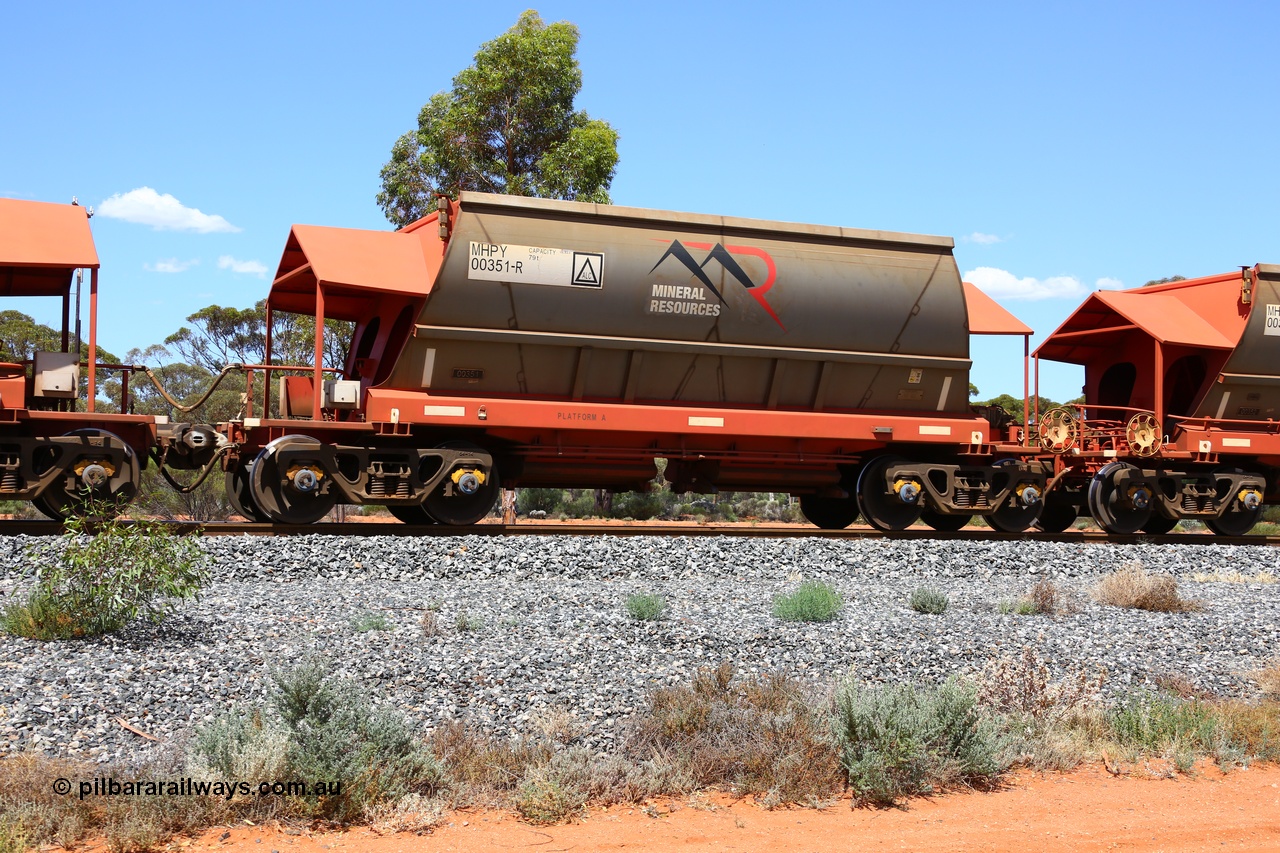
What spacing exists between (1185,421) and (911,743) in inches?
495

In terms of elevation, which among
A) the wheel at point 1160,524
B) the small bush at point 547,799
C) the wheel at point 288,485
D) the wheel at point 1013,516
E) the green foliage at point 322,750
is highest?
the wheel at point 288,485

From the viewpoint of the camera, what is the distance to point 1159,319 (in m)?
16.5

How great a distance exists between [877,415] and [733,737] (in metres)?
9.41

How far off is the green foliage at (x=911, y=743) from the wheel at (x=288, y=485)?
7.59 metres

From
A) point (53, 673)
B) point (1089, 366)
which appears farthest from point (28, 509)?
point (1089, 366)

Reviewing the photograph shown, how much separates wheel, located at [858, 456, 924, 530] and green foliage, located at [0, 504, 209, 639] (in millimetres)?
9128

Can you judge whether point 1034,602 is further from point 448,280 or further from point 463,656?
point 448,280

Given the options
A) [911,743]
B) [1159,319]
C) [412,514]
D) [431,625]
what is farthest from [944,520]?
[911,743]

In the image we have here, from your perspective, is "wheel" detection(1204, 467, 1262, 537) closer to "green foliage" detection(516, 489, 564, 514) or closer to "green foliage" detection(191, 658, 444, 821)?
"green foliage" detection(191, 658, 444, 821)

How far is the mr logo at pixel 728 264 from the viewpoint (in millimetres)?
13641

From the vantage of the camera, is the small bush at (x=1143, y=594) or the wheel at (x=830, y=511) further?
the wheel at (x=830, y=511)

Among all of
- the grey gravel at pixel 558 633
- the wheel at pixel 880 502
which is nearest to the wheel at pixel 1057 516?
the wheel at pixel 880 502

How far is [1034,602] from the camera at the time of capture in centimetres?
969

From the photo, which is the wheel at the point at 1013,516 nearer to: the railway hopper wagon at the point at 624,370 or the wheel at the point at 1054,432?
the railway hopper wagon at the point at 624,370
